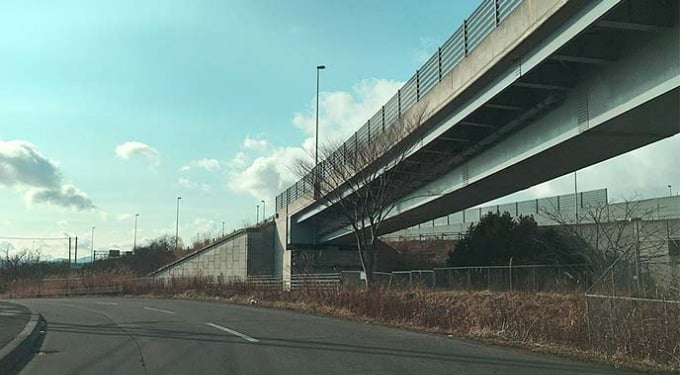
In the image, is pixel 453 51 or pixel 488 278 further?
pixel 488 278

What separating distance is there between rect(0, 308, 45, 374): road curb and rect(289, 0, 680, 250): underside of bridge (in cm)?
1387

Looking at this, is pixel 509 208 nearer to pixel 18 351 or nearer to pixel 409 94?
pixel 409 94

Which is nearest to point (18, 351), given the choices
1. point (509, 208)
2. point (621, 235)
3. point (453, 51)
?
point (453, 51)

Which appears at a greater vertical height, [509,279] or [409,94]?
[409,94]

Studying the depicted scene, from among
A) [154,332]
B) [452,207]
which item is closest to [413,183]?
[452,207]

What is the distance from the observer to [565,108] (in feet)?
66.7

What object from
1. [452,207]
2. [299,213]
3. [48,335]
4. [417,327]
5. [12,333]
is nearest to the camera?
[12,333]

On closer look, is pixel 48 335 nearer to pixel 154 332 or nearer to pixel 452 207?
pixel 154 332

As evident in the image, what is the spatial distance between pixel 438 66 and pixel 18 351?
18204 mm

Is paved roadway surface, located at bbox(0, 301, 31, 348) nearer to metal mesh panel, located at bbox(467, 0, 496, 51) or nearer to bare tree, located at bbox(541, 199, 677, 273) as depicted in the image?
metal mesh panel, located at bbox(467, 0, 496, 51)

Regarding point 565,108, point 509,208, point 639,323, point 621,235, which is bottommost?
point 639,323

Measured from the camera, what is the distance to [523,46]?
59.2 ft

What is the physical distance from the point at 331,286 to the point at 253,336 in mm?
13636

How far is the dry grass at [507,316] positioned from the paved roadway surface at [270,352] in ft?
3.79
